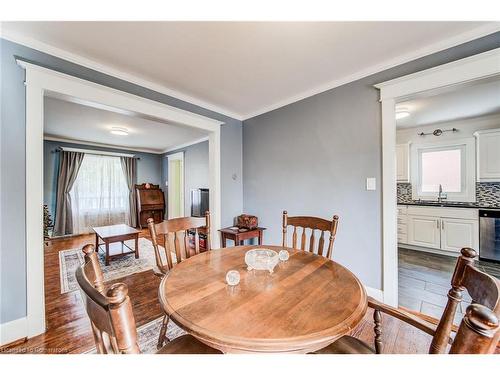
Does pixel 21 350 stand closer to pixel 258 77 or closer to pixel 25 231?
pixel 25 231

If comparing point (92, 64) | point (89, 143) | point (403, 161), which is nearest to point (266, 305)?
point (92, 64)

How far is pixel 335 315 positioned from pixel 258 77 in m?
2.29

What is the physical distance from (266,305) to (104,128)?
493cm

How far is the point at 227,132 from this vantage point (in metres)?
3.30

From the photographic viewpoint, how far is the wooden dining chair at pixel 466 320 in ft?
1.29

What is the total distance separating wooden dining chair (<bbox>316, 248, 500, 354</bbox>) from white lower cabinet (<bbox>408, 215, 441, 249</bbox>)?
363 cm

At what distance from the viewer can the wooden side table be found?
2839 millimetres

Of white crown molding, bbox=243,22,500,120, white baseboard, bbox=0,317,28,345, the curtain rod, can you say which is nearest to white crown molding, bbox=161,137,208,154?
the curtain rod

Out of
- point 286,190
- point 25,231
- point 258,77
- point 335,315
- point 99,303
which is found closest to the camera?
point 99,303

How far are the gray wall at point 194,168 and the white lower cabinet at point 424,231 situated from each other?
434 cm

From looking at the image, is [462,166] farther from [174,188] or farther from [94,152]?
[94,152]

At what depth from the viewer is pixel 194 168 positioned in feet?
18.0

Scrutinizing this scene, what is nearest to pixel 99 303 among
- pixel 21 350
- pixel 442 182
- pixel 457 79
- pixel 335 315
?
pixel 335 315

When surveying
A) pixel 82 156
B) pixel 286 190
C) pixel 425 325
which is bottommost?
pixel 425 325
